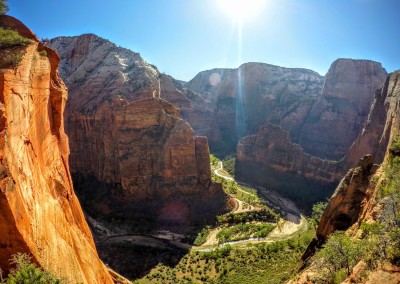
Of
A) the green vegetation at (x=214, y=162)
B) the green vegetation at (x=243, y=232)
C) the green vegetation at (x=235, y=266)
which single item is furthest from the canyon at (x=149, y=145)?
the green vegetation at (x=214, y=162)


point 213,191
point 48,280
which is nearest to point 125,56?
point 213,191

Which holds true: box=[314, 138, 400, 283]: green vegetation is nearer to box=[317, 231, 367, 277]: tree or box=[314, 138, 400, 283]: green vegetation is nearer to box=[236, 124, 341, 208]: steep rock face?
box=[317, 231, 367, 277]: tree

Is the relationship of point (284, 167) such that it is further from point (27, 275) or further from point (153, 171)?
point (27, 275)

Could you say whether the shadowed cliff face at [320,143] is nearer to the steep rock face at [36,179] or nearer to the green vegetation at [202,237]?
the green vegetation at [202,237]

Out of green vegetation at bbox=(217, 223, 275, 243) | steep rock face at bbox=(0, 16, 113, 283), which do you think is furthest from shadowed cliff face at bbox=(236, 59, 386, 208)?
steep rock face at bbox=(0, 16, 113, 283)

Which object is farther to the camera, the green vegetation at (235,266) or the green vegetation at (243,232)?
the green vegetation at (243,232)

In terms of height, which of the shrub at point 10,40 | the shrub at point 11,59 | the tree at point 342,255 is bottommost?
the tree at point 342,255

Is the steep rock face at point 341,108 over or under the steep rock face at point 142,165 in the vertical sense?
over

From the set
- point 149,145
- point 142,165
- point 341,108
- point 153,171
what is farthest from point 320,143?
point 142,165
